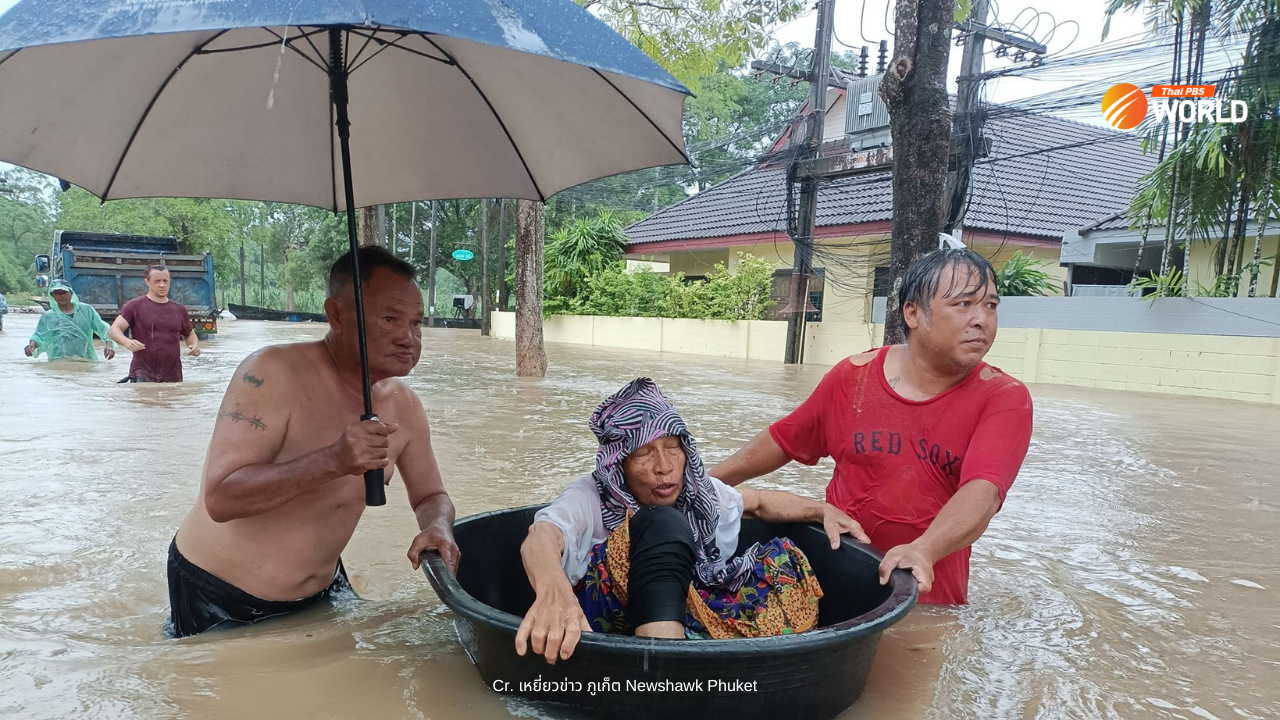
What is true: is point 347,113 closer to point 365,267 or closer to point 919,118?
point 365,267

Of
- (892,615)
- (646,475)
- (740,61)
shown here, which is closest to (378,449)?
(646,475)

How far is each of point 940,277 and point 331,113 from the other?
215cm

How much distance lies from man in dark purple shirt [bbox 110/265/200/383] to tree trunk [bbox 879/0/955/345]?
260 inches

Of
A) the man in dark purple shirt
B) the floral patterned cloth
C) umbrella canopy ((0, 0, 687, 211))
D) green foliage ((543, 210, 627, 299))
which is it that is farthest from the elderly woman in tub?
green foliage ((543, 210, 627, 299))

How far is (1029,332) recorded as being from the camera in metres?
13.2

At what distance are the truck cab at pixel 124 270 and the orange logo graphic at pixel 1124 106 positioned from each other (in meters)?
16.8

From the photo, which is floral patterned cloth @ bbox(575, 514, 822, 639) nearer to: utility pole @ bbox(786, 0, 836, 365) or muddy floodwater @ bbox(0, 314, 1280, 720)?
muddy floodwater @ bbox(0, 314, 1280, 720)

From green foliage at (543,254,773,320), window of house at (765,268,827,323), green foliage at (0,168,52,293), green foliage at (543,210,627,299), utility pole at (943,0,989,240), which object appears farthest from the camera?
green foliage at (0,168,52,293)

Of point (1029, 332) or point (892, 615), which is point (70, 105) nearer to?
point (892, 615)

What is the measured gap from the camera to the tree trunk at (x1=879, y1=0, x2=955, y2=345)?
495 centimetres

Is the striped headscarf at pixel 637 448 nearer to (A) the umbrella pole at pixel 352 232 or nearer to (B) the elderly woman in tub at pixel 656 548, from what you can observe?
(B) the elderly woman in tub at pixel 656 548

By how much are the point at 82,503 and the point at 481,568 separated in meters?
2.92

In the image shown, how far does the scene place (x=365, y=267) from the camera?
2457 mm

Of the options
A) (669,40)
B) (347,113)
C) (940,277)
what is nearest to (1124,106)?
(669,40)
